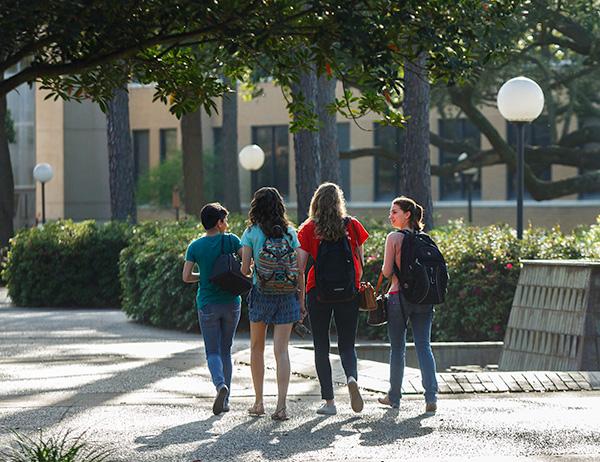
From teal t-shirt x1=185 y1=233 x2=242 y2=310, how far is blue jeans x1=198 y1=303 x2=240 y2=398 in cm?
5

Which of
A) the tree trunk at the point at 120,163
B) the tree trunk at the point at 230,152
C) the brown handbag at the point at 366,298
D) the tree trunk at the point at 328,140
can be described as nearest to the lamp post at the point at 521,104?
the brown handbag at the point at 366,298

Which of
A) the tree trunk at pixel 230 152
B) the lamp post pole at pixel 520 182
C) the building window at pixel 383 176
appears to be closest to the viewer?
the lamp post pole at pixel 520 182

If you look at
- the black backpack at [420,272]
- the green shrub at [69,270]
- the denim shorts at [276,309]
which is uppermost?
the black backpack at [420,272]

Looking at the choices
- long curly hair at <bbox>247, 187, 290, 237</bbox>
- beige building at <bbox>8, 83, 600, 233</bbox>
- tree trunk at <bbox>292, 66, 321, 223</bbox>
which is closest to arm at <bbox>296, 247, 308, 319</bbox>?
long curly hair at <bbox>247, 187, 290, 237</bbox>

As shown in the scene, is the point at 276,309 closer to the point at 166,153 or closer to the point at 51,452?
the point at 51,452

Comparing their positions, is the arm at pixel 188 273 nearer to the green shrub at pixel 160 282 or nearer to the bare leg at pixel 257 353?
the bare leg at pixel 257 353

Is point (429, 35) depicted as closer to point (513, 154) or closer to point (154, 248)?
point (154, 248)

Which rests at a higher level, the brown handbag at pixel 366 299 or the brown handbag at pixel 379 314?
the brown handbag at pixel 366 299

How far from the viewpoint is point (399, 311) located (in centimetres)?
1106

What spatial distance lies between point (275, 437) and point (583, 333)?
4.90 m

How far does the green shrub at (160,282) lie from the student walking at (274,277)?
838 cm

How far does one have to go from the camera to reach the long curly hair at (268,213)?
34.4ft

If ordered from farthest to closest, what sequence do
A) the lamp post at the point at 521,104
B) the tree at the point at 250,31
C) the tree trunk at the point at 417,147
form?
the tree trunk at the point at 417,147 → the lamp post at the point at 521,104 → the tree at the point at 250,31

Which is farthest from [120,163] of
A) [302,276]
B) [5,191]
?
[302,276]
